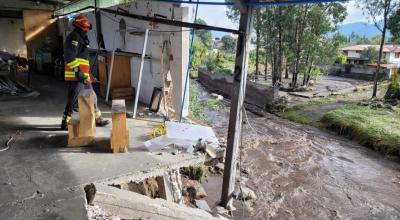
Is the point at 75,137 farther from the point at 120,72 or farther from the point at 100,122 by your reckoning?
the point at 120,72

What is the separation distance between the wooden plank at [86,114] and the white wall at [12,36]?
12.5m

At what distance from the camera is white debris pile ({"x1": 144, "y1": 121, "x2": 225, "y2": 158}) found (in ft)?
→ 15.7

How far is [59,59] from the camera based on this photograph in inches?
428

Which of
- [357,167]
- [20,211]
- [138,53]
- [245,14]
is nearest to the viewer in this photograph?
[20,211]

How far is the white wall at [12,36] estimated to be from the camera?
14156 millimetres

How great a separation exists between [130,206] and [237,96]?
212 cm

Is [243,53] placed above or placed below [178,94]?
above

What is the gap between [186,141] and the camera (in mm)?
4957

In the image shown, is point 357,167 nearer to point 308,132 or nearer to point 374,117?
point 308,132

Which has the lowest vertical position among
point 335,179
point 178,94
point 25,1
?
point 335,179

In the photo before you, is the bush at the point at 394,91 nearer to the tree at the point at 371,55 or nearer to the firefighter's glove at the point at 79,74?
the firefighter's glove at the point at 79,74

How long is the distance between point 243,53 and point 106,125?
3010mm

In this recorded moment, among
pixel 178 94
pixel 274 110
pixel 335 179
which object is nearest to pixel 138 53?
pixel 178 94

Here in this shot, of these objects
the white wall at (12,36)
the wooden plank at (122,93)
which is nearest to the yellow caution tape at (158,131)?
the wooden plank at (122,93)
